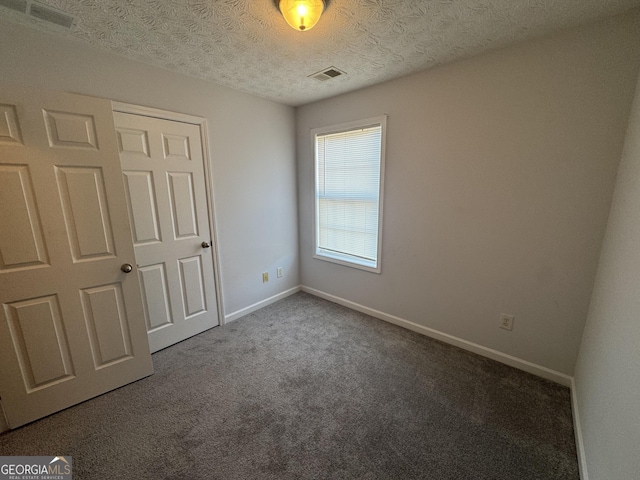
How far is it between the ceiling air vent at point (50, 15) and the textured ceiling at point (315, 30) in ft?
0.16

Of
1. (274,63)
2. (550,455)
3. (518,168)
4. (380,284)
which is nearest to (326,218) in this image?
(380,284)

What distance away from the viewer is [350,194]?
2.90 metres

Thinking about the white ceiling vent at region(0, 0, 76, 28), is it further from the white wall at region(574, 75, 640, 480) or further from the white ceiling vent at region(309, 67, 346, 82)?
the white wall at region(574, 75, 640, 480)

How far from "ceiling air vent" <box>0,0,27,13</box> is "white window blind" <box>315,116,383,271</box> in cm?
231

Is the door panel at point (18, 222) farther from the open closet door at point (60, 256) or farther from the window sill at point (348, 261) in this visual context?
the window sill at point (348, 261)

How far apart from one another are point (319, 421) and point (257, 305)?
5.64 ft

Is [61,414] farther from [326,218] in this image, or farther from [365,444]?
[326,218]

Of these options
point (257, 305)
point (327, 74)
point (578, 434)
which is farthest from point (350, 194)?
point (578, 434)

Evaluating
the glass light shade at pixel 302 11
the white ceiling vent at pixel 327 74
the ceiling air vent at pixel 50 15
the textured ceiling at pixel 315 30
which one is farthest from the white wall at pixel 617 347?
the ceiling air vent at pixel 50 15

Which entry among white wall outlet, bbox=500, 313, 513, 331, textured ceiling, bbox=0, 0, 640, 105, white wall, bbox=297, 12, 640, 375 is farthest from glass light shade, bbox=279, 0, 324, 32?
white wall outlet, bbox=500, 313, 513, 331

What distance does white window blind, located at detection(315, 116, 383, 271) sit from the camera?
2.64 metres

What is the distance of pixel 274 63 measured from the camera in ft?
6.52

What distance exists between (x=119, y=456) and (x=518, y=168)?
316 centimetres

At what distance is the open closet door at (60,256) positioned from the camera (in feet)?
4.64
